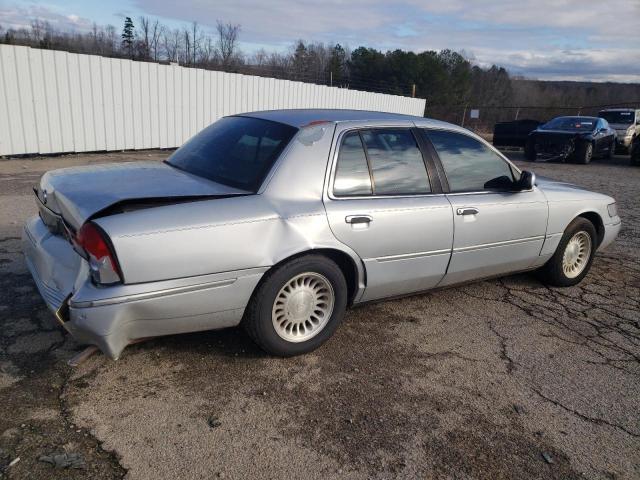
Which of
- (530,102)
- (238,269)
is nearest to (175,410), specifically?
(238,269)

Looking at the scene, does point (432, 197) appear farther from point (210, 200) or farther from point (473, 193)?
point (210, 200)

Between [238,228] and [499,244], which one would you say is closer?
[238,228]

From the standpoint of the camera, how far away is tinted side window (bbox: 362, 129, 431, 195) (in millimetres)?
3557

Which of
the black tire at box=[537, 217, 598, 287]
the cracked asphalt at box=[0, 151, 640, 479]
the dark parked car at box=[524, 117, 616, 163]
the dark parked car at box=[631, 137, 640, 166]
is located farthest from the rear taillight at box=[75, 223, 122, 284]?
the dark parked car at box=[631, 137, 640, 166]

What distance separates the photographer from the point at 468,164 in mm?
4078

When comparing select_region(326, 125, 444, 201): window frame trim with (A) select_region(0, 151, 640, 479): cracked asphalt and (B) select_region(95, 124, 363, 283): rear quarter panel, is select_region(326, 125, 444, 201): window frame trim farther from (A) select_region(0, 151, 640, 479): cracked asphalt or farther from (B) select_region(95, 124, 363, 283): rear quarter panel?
(A) select_region(0, 151, 640, 479): cracked asphalt

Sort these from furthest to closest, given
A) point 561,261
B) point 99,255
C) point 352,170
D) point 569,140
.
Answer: point 569,140, point 561,261, point 352,170, point 99,255

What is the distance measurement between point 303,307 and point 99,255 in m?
1.28

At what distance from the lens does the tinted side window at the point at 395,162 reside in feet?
11.7

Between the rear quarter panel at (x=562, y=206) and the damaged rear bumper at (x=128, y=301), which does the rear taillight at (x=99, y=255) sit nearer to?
the damaged rear bumper at (x=128, y=301)

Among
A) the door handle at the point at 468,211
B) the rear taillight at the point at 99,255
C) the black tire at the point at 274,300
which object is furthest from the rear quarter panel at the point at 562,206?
the rear taillight at the point at 99,255

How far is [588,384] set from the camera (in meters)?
3.27

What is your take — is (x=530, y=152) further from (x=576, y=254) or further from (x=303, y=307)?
(x=303, y=307)

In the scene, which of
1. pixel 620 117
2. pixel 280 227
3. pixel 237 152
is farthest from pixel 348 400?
pixel 620 117
